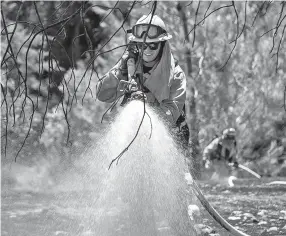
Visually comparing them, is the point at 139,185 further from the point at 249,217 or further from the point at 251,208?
the point at 251,208

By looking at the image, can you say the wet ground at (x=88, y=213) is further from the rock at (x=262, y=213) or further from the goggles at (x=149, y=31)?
the goggles at (x=149, y=31)

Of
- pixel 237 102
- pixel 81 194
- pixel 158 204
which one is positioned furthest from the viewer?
pixel 237 102

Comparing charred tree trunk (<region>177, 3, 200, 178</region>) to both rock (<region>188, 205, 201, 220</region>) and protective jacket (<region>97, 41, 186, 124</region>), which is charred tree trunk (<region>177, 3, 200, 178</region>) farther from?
protective jacket (<region>97, 41, 186, 124</region>)

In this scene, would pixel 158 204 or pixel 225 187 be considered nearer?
pixel 158 204

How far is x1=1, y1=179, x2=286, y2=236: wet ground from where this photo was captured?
6543 millimetres

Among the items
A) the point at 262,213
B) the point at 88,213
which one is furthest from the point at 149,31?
the point at 262,213

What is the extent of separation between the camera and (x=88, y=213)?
288 inches

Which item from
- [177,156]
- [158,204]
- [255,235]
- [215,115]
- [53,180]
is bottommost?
[255,235]

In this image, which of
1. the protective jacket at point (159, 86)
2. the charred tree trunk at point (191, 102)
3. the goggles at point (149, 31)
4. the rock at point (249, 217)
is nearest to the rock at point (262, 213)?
the rock at point (249, 217)

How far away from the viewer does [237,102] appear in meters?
18.9

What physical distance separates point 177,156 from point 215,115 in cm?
1383

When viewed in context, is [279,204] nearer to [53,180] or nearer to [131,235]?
[131,235]

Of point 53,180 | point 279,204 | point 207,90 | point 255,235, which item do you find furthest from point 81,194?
point 207,90

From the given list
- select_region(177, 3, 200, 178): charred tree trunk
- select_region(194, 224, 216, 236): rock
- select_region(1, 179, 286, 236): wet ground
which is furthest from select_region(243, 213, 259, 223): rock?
select_region(177, 3, 200, 178): charred tree trunk
